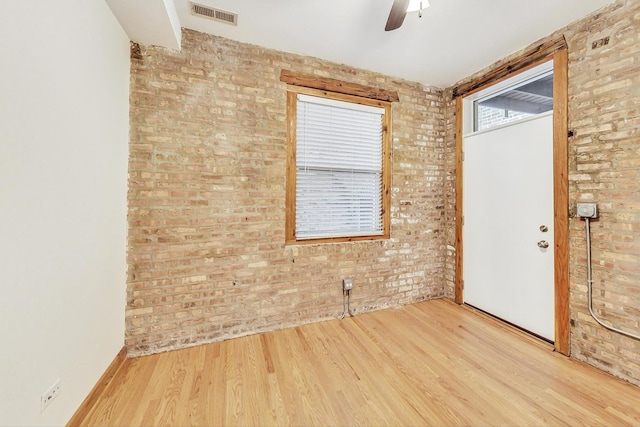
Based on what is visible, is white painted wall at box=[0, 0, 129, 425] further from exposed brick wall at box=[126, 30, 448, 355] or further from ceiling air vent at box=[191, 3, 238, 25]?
ceiling air vent at box=[191, 3, 238, 25]

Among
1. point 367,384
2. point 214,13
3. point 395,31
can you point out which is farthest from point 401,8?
point 367,384

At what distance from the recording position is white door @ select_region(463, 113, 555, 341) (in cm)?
237

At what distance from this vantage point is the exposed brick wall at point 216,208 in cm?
215

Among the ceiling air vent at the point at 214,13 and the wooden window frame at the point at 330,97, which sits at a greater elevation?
the ceiling air vent at the point at 214,13

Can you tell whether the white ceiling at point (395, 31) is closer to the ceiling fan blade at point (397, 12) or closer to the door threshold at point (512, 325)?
the ceiling fan blade at point (397, 12)

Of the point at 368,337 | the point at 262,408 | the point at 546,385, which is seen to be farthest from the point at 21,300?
the point at 546,385

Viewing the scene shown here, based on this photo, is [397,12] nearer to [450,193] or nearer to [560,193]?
[560,193]

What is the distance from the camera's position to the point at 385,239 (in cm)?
307

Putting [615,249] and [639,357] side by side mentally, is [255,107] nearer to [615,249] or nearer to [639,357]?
[615,249]

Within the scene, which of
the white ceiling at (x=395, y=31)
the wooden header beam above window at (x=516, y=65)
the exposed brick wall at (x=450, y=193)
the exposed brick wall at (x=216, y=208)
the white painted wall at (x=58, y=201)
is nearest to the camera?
the white painted wall at (x=58, y=201)

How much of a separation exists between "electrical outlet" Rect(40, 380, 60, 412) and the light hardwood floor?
37cm

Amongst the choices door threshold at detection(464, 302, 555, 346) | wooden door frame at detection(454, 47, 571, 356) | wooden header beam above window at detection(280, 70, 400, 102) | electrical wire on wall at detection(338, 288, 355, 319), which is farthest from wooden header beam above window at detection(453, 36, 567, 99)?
electrical wire on wall at detection(338, 288, 355, 319)

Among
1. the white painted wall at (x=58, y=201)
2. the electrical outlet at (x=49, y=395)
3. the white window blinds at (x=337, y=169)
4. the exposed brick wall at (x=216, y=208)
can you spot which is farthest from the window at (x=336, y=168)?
the electrical outlet at (x=49, y=395)

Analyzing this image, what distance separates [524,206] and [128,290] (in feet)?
12.5
